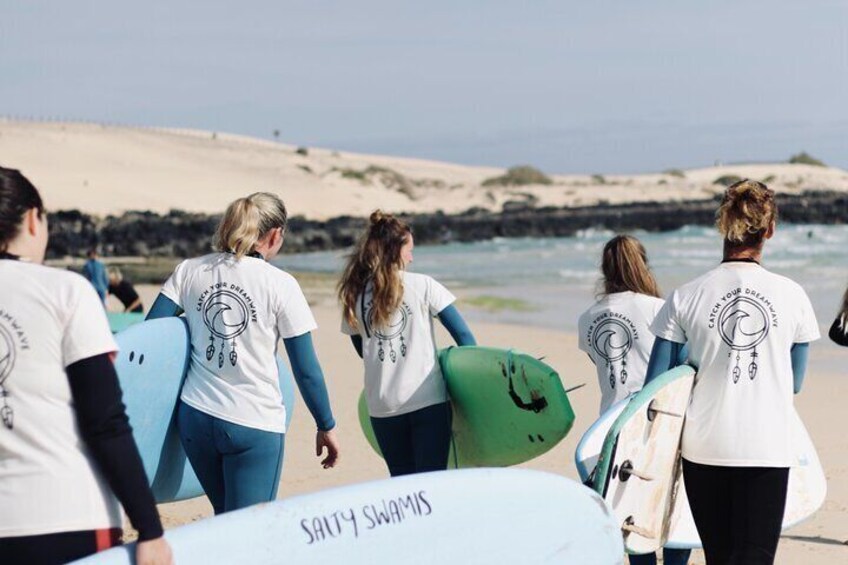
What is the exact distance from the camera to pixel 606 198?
7669 cm

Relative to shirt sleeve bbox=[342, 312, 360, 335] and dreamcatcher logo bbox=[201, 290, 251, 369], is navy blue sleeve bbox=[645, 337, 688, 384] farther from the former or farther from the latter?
shirt sleeve bbox=[342, 312, 360, 335]

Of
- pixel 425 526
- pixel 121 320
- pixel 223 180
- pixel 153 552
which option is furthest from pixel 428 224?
pixel 153 552

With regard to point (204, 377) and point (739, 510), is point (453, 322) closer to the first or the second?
point (204, 377)

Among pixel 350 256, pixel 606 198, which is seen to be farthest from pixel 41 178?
pixel 350 256

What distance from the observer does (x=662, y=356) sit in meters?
3.73

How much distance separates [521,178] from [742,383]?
82.4 meters

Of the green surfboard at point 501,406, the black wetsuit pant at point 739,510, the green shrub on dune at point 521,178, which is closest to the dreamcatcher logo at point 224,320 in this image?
the green surfboard at point 501,406

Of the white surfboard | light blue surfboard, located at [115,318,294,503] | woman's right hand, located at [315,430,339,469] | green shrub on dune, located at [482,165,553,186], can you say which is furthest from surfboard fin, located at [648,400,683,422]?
green shrub on dune, located at [482,165,553,186]

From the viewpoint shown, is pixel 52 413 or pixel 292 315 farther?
pixel 292 315

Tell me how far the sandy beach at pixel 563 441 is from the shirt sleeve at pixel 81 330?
363 cm

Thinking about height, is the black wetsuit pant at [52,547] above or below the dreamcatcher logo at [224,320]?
below

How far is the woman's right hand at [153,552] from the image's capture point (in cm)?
253

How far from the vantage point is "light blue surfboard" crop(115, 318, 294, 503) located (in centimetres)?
421

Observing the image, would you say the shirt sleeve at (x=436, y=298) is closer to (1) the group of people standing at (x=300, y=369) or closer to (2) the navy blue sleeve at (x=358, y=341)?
(1) the group of people standing at (x=300, y=369)
